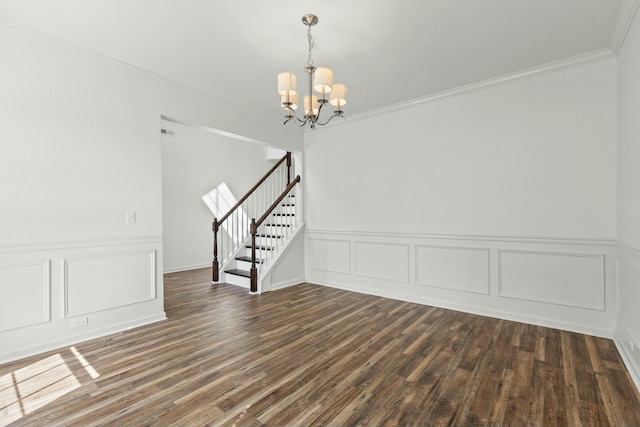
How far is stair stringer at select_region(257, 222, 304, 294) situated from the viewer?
477cm

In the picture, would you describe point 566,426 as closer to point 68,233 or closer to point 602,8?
point 602,8

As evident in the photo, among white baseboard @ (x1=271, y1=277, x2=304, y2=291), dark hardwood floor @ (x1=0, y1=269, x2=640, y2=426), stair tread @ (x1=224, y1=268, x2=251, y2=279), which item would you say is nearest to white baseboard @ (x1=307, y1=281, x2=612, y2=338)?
dark hardwood floor @ (x1=0, y1=269, x2=640, y2=426)

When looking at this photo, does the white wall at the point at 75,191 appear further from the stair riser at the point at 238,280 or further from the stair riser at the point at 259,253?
the stair riser at the point at 259,253

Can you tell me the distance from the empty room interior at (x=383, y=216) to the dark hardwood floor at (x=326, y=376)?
0.02m

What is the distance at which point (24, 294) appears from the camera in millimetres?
2660

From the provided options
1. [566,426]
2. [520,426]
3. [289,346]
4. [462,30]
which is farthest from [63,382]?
[462,30]

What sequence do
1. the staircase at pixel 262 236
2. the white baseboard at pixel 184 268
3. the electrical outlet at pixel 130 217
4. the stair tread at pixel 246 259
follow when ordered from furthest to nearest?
1. the white baseboard at pixel 184 268
2. the stair tread at pixel 246 259
3. the staircase at pixel 262 236
4. the electrical outlet at pixel 130 217

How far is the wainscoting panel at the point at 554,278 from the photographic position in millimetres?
3100

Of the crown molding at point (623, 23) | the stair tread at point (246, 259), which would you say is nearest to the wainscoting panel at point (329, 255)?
the stair tread at point (246, 259)

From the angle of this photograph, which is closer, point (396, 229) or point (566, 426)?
point (566, 426)

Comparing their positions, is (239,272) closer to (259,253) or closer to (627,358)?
(259,253)

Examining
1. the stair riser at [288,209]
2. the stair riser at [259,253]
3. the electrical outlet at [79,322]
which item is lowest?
the electrical outlet at [79,322]

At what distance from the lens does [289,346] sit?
111 inches

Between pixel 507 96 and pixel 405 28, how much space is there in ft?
5.72
